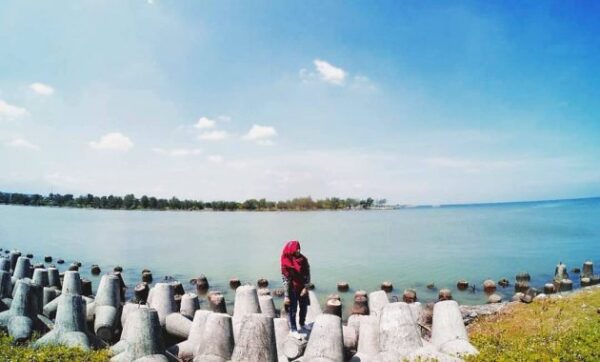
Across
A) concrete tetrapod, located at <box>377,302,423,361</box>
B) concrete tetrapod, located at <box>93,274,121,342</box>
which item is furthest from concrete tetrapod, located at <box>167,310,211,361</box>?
concrete tetrapod, located at <box>377,302,423,361</box>

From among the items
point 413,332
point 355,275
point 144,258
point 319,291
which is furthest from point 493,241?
point 413,332

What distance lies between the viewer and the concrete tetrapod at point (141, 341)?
721 cm

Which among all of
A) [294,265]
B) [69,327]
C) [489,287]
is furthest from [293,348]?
[489,287]

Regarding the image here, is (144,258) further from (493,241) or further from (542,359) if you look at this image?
(493,241)

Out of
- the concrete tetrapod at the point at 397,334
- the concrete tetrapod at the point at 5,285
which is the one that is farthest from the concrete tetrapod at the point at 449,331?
the concrete tetrapod at the point at 5,285

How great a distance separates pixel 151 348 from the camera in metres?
7.39

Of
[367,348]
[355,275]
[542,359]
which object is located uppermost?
[542,359]

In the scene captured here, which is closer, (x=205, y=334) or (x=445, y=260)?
(x=205, y=334)

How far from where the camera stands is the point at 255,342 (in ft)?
22.6

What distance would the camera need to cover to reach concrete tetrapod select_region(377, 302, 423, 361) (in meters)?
7.38

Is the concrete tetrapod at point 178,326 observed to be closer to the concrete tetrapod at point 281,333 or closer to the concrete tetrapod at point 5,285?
the concrete tetrapod at point 281,333

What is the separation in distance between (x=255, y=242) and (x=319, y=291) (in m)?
25.1

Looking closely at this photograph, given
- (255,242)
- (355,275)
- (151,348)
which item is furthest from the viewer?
(255,242)

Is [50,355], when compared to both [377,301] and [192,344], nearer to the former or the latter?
[192,344]
